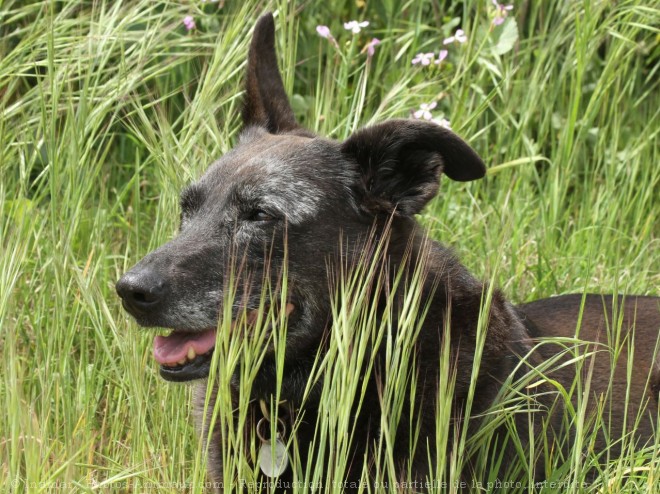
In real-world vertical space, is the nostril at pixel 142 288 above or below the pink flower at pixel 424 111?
below

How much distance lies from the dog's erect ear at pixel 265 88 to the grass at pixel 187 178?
0.21 meters

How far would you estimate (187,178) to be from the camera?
156 inches

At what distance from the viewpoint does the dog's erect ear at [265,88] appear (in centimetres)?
384

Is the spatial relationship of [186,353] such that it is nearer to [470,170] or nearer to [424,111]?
[470,170]

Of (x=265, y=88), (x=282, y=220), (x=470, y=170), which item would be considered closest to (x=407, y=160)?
(x=470, y=170)

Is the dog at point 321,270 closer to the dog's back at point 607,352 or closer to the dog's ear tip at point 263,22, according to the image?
the dog's back at point 607,352

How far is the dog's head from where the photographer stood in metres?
3.12

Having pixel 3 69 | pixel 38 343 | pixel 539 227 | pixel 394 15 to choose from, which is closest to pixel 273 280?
pixel 38 343

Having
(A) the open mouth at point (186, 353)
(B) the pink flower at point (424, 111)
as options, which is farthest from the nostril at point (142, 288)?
(B) the pink flower at point (424, 111)

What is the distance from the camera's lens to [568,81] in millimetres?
5613

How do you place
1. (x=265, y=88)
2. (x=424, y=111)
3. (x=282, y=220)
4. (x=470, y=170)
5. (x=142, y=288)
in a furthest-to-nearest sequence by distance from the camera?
(x=424, y=111) → (x=265, y=88) → (x=282, y=220) → (x=470, y=170) → (x=142, y=288)

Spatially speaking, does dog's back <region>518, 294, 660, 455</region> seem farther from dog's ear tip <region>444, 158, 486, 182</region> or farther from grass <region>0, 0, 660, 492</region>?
dog's ear tip <region>444, 158, 486, 182</region>

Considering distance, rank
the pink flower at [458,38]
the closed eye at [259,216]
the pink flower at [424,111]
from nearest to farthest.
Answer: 1. the closed eye at [259,216]
2. the pink flower at [424,111]
3. the pink flower at [458,38]

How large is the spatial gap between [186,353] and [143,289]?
27 cm
